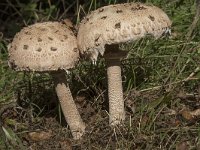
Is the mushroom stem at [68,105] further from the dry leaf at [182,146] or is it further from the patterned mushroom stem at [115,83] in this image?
the dry leaf at [182,146]

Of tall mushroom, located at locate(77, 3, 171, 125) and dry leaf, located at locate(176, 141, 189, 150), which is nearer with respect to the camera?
tall mushroom, located at locate(77, 3, 171, 125)

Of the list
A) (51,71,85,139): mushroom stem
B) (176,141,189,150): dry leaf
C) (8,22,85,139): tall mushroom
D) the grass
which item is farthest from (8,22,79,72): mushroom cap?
(176,141,189,150): dry leaf

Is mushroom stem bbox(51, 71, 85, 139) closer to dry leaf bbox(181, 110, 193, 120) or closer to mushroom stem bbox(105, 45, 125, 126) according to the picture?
mushroom stem bbox(105, 45, 125, 126)

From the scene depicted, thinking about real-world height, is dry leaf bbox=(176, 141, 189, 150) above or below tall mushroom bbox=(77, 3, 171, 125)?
below

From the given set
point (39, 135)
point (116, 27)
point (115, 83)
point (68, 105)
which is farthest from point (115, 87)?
point (39, 135)

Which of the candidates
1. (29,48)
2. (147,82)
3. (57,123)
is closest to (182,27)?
(147,82)

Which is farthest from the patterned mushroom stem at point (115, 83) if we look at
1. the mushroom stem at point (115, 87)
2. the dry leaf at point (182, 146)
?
the dry leaf at point (182, 146)
